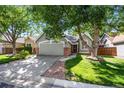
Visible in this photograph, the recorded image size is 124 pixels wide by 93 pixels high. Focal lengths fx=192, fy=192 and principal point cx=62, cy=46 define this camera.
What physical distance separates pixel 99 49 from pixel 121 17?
300 centimetres

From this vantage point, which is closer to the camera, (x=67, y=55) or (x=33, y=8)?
(x=33, y=8)

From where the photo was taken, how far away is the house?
1461cm

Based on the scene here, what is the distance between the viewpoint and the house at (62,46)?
47.9 ft

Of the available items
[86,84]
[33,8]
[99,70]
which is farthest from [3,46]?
[86,84]

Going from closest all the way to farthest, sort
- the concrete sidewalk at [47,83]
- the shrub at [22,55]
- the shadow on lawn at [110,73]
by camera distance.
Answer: the concrete sidewalk at [47,83], the shadow on lawn at [110,73], the shrub at [22,55]

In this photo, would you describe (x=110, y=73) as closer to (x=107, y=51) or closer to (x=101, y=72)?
(x=101, y=72)

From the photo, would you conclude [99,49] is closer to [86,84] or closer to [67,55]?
[67,55]

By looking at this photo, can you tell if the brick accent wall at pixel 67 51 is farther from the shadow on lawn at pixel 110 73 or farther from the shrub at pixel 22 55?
the shadow on lawn at pixel 110 73

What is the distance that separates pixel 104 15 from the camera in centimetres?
898

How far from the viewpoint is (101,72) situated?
9516 mm

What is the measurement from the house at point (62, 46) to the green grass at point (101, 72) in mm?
2570

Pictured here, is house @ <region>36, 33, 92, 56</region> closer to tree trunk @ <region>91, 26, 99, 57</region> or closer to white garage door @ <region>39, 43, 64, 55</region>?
white garage door @ <region>39, 43, 64, 55</region>

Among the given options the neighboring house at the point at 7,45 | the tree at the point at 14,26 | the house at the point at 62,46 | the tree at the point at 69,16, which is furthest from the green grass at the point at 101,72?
the tree at the point at 14,26

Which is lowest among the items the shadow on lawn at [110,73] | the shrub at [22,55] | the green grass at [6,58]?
the shadow on lawn at [110,73]
